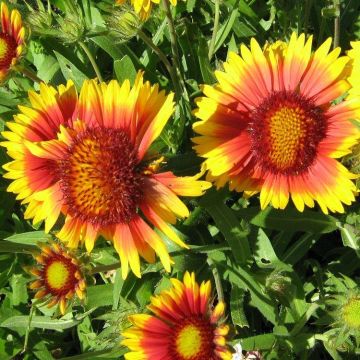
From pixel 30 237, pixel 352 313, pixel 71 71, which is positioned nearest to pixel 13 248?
pixel 30 237

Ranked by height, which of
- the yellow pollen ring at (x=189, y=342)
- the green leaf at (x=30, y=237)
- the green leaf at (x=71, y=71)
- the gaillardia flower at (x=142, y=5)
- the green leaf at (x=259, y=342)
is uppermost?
the gaillardia flower at (x=142, y=5)

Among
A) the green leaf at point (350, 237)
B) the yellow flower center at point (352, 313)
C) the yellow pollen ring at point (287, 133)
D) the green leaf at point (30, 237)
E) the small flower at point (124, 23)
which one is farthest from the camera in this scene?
the green leaf at point (30, 237)

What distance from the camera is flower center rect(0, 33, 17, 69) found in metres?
1.64

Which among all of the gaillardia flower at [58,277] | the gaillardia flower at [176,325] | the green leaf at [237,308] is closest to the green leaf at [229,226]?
the green leaf at [237,308]

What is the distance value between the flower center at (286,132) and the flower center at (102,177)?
1.15 ft

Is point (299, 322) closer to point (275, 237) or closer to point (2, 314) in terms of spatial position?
Answer: point (275, 237)

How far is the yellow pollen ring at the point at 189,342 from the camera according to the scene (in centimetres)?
136

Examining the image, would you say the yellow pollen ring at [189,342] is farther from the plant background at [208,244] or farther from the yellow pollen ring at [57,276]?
the yellow pollen ring at [57,276]

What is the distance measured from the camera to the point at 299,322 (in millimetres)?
1691

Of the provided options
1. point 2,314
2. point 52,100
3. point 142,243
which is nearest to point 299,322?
point 142,243

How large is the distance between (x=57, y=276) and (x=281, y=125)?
2.36ft

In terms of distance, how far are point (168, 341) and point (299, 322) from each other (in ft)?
1.55

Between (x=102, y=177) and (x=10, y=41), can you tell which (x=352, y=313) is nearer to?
(x=102, y=177)

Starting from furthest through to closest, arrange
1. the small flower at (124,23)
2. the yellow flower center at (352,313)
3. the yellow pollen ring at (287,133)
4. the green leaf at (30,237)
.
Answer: the green leaf at (30,237)
the small flower at (124,23)
the yellow pollen ring at (287,133)
the yellow flower center at (352,313)
